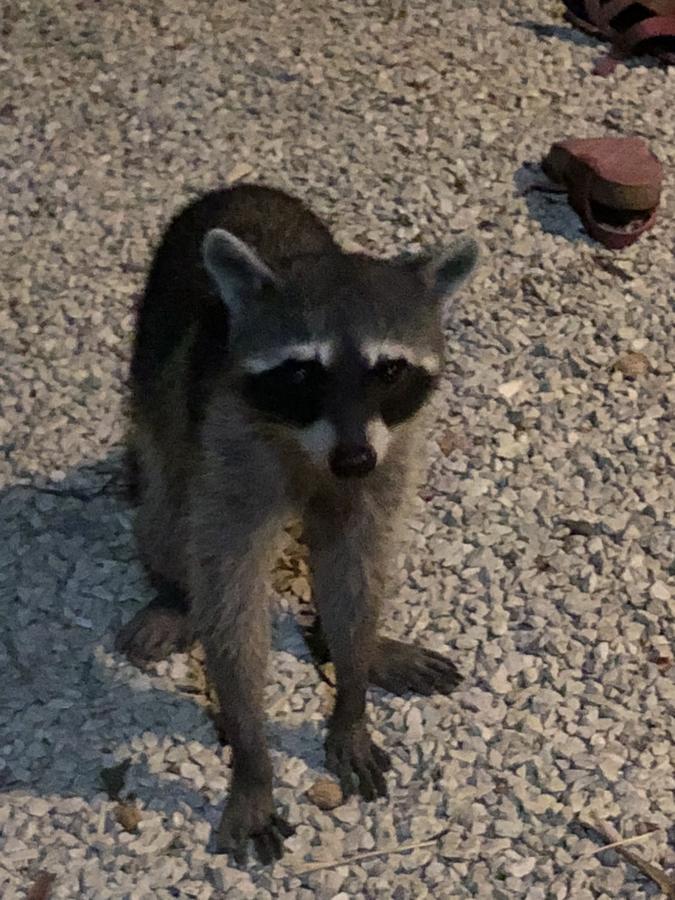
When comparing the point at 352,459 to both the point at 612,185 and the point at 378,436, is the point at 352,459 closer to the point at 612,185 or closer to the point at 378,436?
the point at 378,436

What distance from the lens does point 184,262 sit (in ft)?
8.71

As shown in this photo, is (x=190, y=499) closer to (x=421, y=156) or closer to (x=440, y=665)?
(x=440, y=665)

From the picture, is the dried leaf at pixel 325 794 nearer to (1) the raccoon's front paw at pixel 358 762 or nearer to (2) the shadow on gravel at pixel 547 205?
(1) the raccoon's front paw at pixel 358 762

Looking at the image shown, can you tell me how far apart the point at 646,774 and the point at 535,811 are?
0.26 metres

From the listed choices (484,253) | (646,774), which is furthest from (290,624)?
(484,253)

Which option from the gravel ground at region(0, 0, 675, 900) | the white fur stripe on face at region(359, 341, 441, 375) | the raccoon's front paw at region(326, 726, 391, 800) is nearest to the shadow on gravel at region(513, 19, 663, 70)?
the gravel ground at region(0, 0, 675, 900)

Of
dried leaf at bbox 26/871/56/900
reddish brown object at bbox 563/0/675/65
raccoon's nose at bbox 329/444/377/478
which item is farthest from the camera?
reddish brown object at bbox 563/0/675/65

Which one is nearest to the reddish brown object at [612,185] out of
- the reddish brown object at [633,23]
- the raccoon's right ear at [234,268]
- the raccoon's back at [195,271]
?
the reddish brown object at [633,23]

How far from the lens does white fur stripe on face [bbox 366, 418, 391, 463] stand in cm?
201

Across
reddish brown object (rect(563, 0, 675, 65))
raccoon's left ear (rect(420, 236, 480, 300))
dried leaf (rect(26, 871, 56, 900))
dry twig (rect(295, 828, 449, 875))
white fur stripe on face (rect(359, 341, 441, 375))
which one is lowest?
dried leaf (rect(26, 871, 56, 900))

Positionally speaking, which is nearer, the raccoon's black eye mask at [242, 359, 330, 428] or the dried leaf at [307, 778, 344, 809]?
the raccoon's black eye mask at [242, 359, 330, 428]

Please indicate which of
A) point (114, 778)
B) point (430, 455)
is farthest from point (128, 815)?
point (430, 455)

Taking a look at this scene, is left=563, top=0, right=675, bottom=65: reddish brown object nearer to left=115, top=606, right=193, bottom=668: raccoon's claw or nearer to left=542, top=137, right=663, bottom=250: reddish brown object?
left=542, top=137, right=663, bottom=250: reddish brown object

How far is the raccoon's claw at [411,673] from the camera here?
8.91ft
